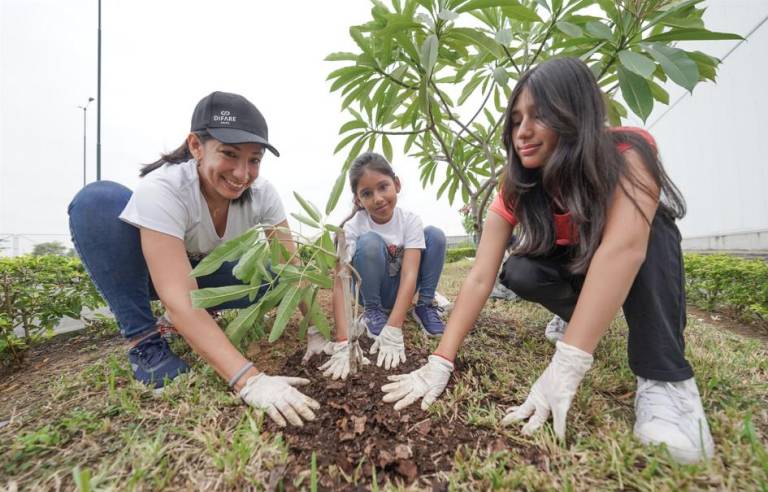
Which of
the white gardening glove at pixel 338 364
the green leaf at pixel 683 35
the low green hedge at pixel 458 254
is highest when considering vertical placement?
the green leaf at pixel 683 35

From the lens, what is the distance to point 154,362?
1278 mm

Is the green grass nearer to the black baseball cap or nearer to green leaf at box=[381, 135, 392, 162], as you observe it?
the black baseball cap

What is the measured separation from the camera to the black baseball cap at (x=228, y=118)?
3.80 ft

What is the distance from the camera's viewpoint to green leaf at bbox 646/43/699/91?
3.54 feet

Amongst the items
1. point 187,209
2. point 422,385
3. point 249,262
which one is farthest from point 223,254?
point 422,385

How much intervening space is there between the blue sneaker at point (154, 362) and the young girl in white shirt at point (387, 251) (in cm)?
65

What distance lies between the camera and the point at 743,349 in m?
1.52

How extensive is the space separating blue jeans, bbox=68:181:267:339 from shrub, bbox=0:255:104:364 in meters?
0.59

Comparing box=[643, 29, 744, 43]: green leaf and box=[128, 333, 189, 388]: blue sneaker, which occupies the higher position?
box=[643, 29, 744, 43]: green leaf

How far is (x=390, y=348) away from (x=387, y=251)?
61 centimetres

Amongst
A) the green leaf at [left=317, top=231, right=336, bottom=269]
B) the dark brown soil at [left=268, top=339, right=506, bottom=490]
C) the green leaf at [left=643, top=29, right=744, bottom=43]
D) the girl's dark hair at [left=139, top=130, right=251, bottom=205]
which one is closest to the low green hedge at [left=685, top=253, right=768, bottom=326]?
the green leaf at [left=643, top=29, right=744, bottom=43]

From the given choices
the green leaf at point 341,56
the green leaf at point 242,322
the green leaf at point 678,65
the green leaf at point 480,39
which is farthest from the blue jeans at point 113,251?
the green leaf at point 678,65

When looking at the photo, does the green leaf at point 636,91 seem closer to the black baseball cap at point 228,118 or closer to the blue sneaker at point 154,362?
the black baseball cap at point 228,118

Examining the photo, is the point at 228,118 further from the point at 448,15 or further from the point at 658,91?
the point at 658,91
